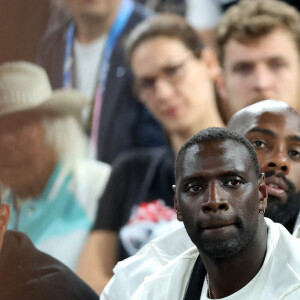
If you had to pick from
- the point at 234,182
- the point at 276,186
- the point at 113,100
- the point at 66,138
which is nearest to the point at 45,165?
the point at 66,138

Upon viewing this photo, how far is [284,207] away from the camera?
1858mm

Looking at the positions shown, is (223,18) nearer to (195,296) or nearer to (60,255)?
(60,255)

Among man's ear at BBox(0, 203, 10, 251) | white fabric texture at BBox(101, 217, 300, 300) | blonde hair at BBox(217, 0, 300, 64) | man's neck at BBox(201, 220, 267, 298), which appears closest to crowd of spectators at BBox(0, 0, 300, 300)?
blonde hair at BBox(217, 0, 300, 64)

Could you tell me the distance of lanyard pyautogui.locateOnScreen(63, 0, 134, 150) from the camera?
10.4 feet

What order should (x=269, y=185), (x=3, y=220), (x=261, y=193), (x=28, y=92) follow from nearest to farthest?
(x=261, y=193)
(x=269, y=185)
(x=3, y=220)
(x=28, y=92)

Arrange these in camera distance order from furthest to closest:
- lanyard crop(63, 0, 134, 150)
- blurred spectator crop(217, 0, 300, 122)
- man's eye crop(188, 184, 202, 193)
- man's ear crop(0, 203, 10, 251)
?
1. lanyard crop(63, 0, 134, 150)
2. blurred spectator crop(217, 0, 300, 122)
3. man's ear crop(0, 203, 10, 251)
4. man's eye crop(188, 184, 202, 193)

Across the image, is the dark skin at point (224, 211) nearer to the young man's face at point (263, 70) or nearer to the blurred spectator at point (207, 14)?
the young man's face at point (263, 70)

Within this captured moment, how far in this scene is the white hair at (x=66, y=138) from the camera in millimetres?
2912

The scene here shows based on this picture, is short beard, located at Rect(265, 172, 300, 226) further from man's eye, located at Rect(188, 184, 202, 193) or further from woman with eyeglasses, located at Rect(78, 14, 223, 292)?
woman with eyeglasses, located at Rect(78, 14, 223, 292)

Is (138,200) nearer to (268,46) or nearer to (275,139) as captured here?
(268,46)

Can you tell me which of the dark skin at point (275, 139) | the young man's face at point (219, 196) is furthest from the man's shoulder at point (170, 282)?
the dark skin at point (275, 139)

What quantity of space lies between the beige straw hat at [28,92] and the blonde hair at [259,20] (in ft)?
2.43

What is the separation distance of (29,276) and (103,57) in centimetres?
139

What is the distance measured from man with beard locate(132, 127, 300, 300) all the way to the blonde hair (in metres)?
1.50
